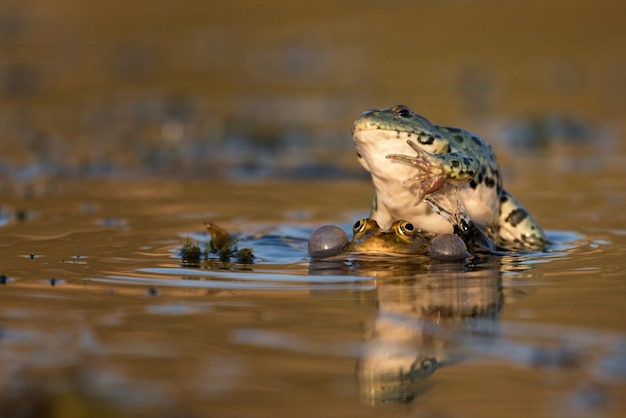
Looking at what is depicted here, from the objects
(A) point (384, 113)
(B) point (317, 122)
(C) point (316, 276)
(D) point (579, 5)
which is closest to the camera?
(C) point (316, 276)

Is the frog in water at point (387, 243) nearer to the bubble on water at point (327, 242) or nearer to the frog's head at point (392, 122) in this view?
the bubble on water at point (327, 242)

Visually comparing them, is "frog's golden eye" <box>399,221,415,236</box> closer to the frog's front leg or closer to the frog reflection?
the frog's front leg

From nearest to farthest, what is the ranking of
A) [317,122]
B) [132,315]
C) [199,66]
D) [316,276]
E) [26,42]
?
[132,315] < [316,276] < [317,122] < [199,66] < [26,42]

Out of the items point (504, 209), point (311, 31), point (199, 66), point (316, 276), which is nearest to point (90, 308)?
point (316, 276)

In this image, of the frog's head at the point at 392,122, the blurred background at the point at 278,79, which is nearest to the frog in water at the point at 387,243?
the frog's head at the point at 392,122

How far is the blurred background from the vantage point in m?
13.2

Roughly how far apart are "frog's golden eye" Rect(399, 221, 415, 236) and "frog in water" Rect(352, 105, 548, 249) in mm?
165

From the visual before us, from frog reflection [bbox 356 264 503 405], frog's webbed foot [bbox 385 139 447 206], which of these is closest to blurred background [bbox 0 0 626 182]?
frog's webbed foot [bbox 385 139 447 206]

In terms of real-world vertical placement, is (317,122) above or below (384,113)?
above

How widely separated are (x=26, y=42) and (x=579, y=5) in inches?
530

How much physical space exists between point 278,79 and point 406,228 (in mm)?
15327

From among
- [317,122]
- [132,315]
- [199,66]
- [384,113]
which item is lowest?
[132,315]

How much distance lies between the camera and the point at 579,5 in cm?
2723

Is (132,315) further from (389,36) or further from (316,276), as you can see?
(389,36)
